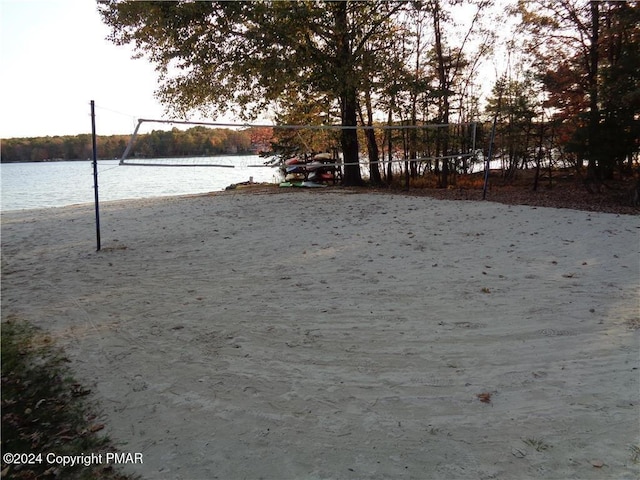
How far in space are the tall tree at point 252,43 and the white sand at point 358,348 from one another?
733cm

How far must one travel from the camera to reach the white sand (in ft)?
7.10

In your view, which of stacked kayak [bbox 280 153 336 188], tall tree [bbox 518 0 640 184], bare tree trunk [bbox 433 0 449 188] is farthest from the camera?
stacked kayak [bbox 280 153 336 188]

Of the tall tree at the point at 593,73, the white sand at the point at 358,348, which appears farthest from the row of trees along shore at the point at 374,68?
the white sand at the point at 358,348

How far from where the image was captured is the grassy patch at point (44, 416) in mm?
2180

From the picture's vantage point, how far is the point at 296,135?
16.4 m

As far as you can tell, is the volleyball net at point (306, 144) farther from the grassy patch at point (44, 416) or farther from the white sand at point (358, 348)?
the grassy patch at point (44, 416)

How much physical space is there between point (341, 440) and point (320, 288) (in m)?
2.33

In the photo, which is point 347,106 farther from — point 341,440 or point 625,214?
point 341,440

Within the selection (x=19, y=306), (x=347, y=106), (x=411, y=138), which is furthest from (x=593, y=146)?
(x=19, y=306)

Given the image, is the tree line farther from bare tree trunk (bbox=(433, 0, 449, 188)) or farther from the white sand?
bare tree trunk (bbox=(433, 0, 449, 188))

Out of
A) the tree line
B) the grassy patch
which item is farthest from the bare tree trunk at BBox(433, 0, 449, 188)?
the grassy patch

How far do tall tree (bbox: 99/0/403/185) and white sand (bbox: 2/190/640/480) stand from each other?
289 inches

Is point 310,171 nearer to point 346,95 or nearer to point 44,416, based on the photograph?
point 346,95

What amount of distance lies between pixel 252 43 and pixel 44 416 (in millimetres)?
11360
